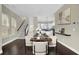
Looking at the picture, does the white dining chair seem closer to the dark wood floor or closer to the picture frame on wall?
the dark wood floor

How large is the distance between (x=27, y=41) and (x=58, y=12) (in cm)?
117

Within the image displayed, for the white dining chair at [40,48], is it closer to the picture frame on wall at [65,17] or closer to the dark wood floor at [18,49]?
the dark wood floor at [18,49]

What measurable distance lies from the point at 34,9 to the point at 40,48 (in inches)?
41.9

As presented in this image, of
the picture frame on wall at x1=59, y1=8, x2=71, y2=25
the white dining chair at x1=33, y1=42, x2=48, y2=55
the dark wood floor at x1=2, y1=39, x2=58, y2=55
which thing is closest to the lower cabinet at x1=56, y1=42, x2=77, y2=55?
the dark wood floor at x1=2, y1=39, x2=58, y2=55

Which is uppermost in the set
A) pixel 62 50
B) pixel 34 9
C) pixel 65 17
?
pixel 34 9

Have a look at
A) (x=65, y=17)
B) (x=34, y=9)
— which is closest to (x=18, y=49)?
(x=34, y=9)

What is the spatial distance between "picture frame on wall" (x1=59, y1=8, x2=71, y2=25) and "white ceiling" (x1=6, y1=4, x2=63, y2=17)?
0.24 m

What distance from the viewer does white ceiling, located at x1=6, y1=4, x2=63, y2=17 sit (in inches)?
112

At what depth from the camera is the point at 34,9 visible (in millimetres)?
2977

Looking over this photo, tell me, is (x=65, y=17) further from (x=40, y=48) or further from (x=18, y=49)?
(x=18, y=49)

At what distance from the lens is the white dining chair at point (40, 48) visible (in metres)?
2.95

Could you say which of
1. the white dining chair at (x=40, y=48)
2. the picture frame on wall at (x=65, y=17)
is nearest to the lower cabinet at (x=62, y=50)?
the white dining chair at (x=40, y=48)
